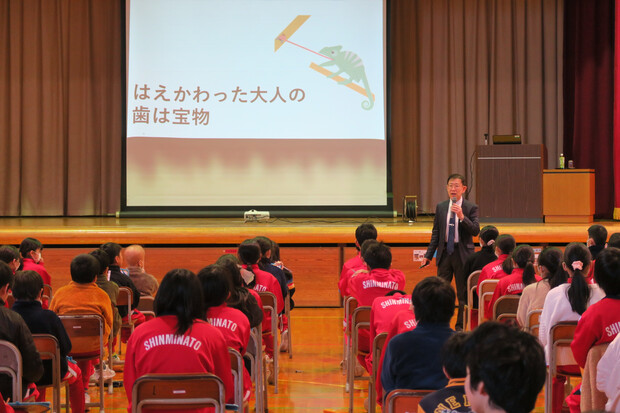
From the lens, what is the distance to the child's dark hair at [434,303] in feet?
9.36

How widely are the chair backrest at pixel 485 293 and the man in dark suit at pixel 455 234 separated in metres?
1.23

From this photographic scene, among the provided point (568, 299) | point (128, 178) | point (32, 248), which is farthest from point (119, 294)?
point (128, 178)

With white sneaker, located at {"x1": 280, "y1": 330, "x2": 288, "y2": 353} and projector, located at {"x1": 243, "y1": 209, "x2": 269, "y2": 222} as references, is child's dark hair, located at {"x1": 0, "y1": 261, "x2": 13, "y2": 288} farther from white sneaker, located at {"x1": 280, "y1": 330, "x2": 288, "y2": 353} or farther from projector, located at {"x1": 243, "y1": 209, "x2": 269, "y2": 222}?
projector, located at {"x1": 243, "y1": 209, "x2": 269, "y2": 222}

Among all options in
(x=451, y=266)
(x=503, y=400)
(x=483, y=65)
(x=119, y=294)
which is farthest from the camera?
(x=483, y=65)

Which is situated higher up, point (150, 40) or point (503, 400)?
point (150, 40)

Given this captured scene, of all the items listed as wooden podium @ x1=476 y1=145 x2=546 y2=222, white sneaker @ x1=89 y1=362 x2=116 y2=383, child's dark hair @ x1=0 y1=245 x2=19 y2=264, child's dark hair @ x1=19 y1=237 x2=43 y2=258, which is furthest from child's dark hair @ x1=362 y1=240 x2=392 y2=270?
wooden podium @ x1=476 y1=145 x2=546 y2=222

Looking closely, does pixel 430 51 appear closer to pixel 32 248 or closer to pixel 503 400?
pixel 32 248

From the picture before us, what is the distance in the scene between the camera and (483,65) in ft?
36.2

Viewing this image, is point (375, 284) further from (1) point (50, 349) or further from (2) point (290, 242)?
(2) point (290, 242)

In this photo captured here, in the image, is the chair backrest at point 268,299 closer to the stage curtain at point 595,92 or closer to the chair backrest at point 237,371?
the chair backrest at point 237,371

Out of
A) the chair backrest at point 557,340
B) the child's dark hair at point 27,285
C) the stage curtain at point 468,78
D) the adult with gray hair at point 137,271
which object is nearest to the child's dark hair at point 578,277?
the chair backrest at point 557,340

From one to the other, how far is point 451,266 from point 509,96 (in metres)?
4.96

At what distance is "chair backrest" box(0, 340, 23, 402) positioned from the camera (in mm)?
3168

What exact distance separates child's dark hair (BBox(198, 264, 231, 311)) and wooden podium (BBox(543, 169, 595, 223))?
20.0 feet
